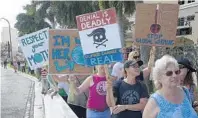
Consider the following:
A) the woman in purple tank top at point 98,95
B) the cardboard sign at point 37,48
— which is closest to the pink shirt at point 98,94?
the woman in purple tank top at point 98,95

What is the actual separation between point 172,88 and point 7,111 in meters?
9.40

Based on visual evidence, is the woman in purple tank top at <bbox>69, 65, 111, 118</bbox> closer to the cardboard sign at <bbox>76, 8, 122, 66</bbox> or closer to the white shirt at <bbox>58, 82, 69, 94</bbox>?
the cardboard sign at <bbox>76, 8, 122, 66</bbox>

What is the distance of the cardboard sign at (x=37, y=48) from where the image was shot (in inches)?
290

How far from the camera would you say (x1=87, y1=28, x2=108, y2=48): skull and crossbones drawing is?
194 inches

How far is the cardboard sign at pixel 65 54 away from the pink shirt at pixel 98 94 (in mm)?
1079

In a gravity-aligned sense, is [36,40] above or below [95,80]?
above

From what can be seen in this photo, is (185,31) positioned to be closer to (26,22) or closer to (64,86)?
(64,86)

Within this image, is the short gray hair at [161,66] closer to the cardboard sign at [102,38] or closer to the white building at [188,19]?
the cardboard sign at [102,38]

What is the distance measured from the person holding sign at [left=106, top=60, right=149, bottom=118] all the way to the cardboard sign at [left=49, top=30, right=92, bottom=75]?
196cm

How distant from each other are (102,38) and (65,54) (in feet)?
5.65

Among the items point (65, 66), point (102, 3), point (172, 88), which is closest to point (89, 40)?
point (65, 66)

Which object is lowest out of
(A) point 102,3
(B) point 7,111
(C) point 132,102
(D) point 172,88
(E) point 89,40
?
(B) point 7,111

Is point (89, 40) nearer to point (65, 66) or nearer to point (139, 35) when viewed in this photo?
point (139, 35)

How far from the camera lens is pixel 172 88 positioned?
10.9 ft
